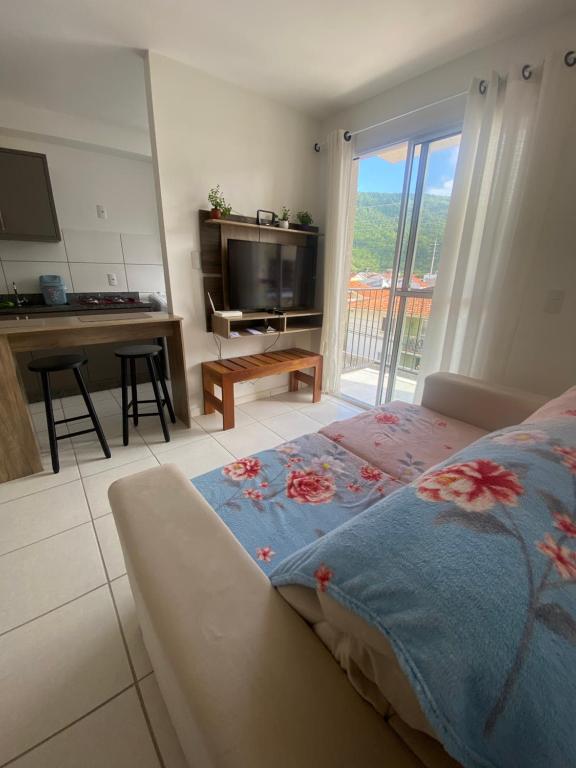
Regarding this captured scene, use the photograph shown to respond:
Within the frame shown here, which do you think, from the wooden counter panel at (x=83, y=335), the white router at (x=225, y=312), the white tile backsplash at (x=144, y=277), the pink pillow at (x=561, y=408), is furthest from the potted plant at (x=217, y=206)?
the pink pillow at (x=561, y=408)

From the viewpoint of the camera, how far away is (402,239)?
103 inches

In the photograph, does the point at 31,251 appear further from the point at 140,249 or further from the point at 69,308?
the point at 140,249

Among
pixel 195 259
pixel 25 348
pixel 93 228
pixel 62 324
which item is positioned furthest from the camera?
pixel 93 228

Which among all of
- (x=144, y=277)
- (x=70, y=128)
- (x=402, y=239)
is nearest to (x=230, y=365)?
(x=402, y=239)

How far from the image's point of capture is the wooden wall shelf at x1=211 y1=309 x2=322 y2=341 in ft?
8.65

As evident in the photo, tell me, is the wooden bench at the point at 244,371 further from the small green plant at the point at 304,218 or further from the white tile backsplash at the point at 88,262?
the white tile backsplash at the point at 88,262

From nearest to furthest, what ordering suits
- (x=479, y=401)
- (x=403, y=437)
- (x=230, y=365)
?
(x=403, y=437)
(x=479, y=401)
(x=230, y=365)

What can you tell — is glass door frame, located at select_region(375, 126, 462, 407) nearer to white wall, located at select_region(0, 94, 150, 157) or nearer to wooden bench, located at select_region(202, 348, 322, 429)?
wooden bench, located at select_region(202, 348, 322, 429)

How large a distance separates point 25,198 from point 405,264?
11.6ft

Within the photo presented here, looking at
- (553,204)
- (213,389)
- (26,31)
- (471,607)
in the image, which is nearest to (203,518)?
(471,607)

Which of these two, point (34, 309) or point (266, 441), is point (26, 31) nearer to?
point (34, 309)

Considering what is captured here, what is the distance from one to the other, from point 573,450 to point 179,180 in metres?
2.73

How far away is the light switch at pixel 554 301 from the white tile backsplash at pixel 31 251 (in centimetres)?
430

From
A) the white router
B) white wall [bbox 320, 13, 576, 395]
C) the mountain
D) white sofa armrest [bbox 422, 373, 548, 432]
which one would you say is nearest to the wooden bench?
the white router
